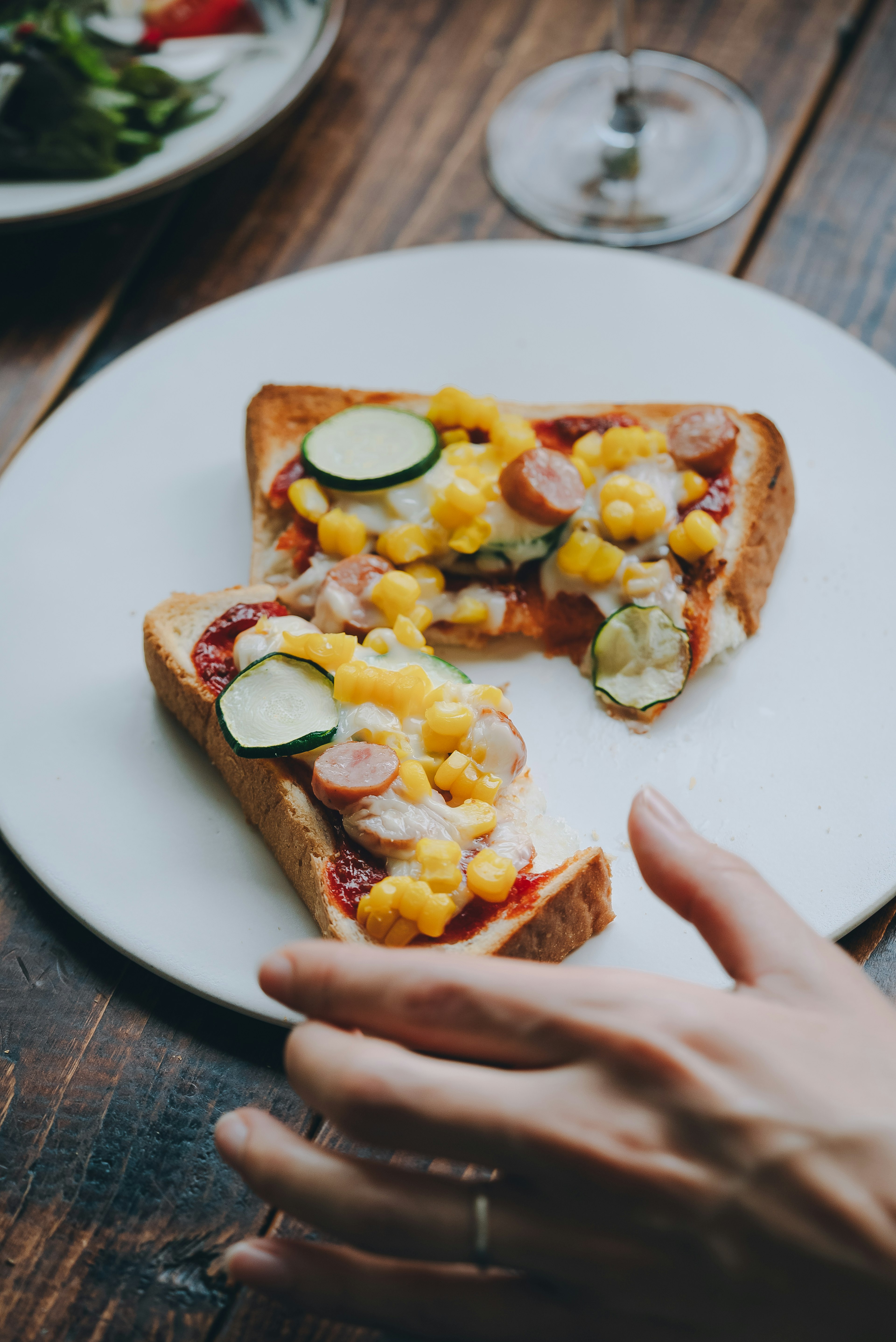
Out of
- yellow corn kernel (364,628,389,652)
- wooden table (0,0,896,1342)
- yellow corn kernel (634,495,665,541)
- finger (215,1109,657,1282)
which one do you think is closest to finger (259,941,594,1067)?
finger (215,1109,657,1282)

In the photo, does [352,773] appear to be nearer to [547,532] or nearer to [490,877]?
[490,877]

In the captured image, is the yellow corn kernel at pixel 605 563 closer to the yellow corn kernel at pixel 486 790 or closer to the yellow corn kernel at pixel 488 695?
the yellow corn kernel at pixel 488 695

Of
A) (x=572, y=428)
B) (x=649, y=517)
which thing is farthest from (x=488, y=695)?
(x=572, y=428)

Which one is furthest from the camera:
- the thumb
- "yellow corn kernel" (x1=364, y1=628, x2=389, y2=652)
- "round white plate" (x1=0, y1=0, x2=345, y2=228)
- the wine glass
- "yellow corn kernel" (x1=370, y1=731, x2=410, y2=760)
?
the wine glass

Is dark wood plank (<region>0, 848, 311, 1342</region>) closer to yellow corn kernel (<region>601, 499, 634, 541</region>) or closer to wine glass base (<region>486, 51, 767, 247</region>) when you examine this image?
yellow corn kernel (<region>601, 499, 634, 541</region>)

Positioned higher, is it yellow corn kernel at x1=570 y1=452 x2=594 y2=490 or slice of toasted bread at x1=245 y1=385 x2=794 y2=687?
yellow corn kernel at x1=570 y1=452 x2=594 y2=490

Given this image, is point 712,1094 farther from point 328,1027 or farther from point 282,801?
point 282,801

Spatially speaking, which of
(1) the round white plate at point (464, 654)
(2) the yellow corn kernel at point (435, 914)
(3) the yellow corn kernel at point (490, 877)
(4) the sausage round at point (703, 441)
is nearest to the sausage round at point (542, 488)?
(4) the sausage round at point (703, 441)
